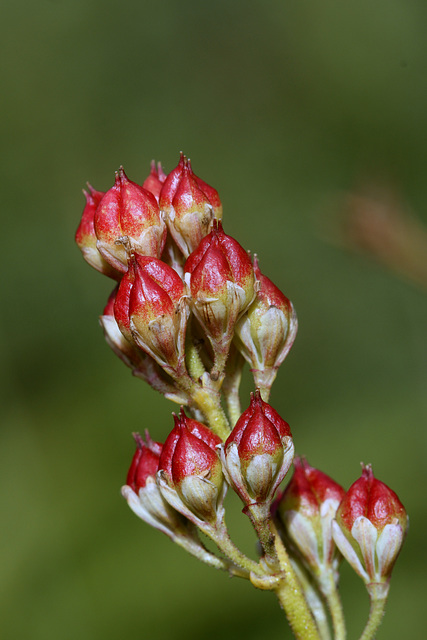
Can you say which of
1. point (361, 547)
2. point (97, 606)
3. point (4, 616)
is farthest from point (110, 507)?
point (361, 547)

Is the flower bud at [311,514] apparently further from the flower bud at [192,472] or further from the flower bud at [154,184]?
the flower bud at [154,184]

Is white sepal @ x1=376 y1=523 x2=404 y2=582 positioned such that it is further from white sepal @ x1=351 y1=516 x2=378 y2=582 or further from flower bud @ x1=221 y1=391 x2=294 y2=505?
flower bud @ x1=221 y1=391 x2=294 y2=505

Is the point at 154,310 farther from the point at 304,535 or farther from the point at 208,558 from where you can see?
the point at 304,535

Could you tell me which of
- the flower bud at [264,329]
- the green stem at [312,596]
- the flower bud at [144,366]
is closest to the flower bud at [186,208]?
the flower bud at [264,329]

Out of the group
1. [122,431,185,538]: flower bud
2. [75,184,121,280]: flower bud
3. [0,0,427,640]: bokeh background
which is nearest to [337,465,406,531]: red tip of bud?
[122,431,185,538]: flower bud

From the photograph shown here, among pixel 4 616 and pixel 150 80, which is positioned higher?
pixel 150 80

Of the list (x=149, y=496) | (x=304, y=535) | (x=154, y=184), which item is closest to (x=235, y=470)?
(x=149, y=496)

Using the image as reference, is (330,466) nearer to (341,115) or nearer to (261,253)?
(261,253)

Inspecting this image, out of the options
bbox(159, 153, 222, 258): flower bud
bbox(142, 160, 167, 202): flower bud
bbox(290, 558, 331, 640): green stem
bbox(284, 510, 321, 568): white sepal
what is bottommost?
bbox(290, 558, 331, 640): green stem
